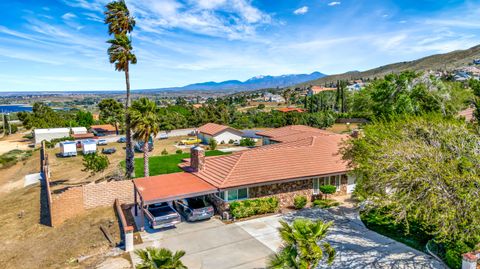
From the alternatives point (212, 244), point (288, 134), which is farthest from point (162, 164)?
point (212, 244)

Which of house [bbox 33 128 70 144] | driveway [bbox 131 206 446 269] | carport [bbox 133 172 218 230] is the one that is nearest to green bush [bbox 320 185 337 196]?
driveway [bbox 131 206 446 269]

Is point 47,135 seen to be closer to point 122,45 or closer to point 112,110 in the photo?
point 112,110

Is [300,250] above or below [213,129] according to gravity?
above

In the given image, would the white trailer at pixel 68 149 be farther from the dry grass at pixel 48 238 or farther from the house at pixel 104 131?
the house at pixel 104 131

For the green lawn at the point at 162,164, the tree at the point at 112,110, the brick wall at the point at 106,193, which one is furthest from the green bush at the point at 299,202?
the tree at the point at 112,110

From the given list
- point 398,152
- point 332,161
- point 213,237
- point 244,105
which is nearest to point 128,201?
point 213,237

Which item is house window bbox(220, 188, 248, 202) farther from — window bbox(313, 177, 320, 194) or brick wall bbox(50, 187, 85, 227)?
brick wall bbox(50, 187, 85, 227)

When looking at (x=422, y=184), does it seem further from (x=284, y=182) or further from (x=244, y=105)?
(x=244, y=105)
